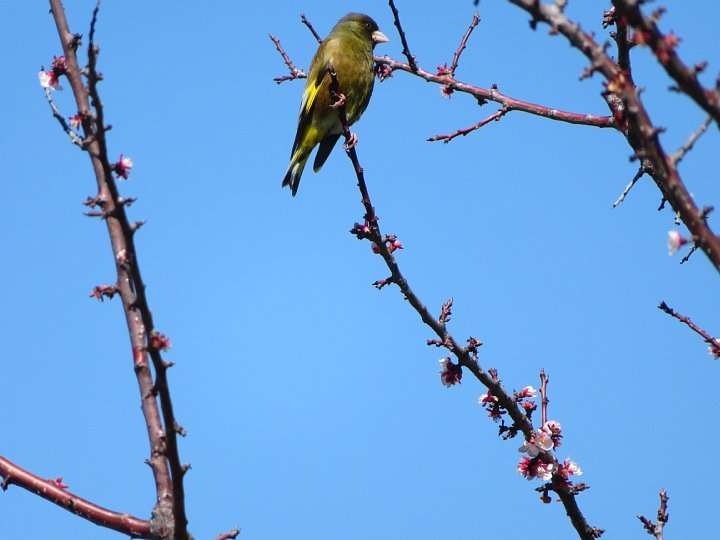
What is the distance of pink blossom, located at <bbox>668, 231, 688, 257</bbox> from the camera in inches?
93.1

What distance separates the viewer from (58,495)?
301 cm

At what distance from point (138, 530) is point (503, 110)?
3.09m

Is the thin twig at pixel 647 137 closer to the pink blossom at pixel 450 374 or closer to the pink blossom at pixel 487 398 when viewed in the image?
the pink blossom at pixel 487 398

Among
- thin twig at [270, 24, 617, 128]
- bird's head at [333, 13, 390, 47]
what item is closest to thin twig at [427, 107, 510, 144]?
thin twig at [270, 24, 617, 128]

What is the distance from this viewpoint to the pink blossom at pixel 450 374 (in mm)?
4633

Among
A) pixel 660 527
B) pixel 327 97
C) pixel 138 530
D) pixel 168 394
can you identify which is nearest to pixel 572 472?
pixel 660 527

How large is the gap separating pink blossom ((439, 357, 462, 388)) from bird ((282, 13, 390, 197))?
156 inches

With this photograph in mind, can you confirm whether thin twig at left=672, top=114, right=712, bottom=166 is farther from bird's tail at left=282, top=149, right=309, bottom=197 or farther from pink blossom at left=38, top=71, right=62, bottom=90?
bird's tail at left=282, top=149, right=309, bottom=197

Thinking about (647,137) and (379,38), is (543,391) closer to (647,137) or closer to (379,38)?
(647,137)

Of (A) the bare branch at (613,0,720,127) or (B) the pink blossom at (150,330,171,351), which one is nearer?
(A) the bare branch at (613,0,720,127)

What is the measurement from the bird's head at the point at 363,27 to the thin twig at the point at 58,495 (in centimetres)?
704

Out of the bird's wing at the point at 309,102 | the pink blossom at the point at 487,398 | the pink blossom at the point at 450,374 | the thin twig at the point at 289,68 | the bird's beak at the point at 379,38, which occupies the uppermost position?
the bird's beak at the point at 379,38

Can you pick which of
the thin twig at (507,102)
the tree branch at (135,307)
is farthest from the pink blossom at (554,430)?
the tree branch at (135,307)

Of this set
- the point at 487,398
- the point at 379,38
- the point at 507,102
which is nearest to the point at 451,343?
the point at 487,398
